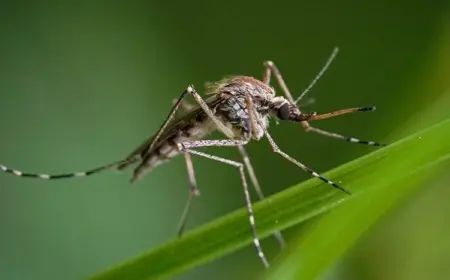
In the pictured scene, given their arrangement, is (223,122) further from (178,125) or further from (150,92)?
(150,92)

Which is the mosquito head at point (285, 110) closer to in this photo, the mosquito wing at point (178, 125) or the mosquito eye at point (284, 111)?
the mosquito eye at point (284, 111)

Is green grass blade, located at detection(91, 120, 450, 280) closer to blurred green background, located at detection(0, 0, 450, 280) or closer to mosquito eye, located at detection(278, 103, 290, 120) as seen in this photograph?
mosquito eye, located at detection(278, 103, 290, 120)

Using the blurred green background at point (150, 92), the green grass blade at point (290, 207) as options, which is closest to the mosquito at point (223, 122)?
the blurred green background at point (150, 92)

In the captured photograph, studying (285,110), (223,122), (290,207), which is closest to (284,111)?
(285,110)

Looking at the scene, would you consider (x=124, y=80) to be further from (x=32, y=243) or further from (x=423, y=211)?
(x=423, y=211)

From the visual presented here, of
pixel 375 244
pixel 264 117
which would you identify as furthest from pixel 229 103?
pixel 375 244

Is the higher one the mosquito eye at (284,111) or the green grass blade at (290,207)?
the mosquito eye at (284,111)
